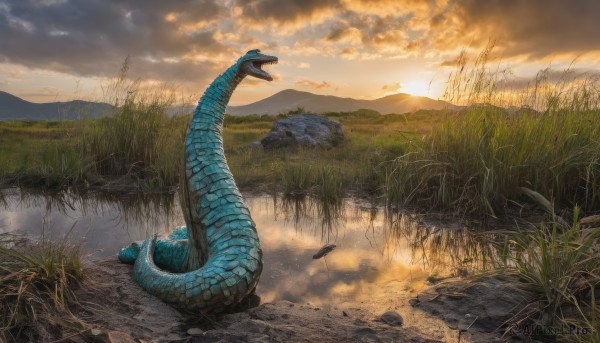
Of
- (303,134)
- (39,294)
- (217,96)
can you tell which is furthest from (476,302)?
(303,134)

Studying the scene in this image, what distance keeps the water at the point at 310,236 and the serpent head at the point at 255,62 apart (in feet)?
4.98

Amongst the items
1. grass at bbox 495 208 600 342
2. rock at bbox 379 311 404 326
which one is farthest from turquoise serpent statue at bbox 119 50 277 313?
grass at bbox 495 208 600 342

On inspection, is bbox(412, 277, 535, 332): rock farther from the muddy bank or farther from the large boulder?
Answer: the large boulder

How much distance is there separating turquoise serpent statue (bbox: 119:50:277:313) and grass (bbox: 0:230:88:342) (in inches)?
19.4

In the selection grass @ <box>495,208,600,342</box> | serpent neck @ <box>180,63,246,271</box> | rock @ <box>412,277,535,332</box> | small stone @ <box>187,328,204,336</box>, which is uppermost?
serpent neck @ <box>180,63,246,271</box>

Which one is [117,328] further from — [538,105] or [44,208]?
[538,105]

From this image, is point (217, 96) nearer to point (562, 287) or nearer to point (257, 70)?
point (257, 70)

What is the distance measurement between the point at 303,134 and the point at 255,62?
948 cm

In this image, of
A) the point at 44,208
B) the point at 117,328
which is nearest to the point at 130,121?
the point at 44,208

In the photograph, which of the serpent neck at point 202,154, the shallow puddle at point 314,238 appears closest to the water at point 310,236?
the shallow puddle at point 314,238

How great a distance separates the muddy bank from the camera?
7.40ft

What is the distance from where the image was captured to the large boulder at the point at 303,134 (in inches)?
482

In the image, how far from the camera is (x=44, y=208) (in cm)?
542

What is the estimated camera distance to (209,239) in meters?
2.86
